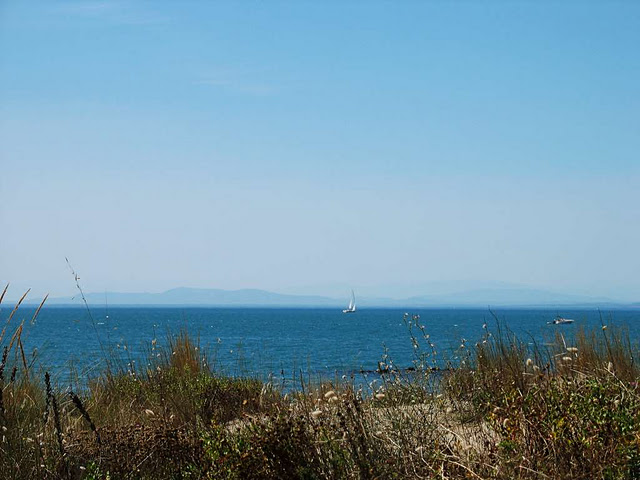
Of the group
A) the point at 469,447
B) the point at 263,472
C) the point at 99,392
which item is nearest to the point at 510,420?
the point at 469,447

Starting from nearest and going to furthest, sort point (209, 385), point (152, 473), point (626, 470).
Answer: point (626, 470) < point (152, 473) < point (209, 385)

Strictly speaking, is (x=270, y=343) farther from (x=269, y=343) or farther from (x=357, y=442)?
(x=357, y=442)

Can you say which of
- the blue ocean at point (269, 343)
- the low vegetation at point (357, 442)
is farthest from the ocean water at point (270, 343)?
the low vegetation at point (357, 442)

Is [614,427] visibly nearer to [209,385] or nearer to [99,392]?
[209,385]

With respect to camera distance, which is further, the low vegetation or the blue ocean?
the blue ocean

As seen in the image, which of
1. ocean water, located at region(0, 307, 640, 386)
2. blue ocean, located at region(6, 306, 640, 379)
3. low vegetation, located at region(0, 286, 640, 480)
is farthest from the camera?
ocean water, located at region(0, 307, 640, 386)

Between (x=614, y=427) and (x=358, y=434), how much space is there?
1.38 metres

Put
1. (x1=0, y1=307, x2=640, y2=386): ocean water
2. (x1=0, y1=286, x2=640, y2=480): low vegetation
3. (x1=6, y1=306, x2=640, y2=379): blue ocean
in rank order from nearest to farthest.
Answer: (x1=0, y1=286, x2=640, y2=480): low vegetation
(x1=6, y1=306, x2=640, y2=379): blue ocean
(x1=0, y1=307, x2=640, y2=386): ocean water

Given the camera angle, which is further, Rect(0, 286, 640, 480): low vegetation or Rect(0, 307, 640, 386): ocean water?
Rect(0, 307, 640, 386): ocean water

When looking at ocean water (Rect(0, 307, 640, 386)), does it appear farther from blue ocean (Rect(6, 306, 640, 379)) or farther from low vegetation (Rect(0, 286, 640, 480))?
low vegetation (Rect(0, 286, 640, 480))

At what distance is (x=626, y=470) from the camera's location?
347cm

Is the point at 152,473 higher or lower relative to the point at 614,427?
lower

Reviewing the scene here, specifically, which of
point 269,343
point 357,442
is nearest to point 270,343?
point 269,343

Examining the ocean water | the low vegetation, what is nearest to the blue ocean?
the ocean water
